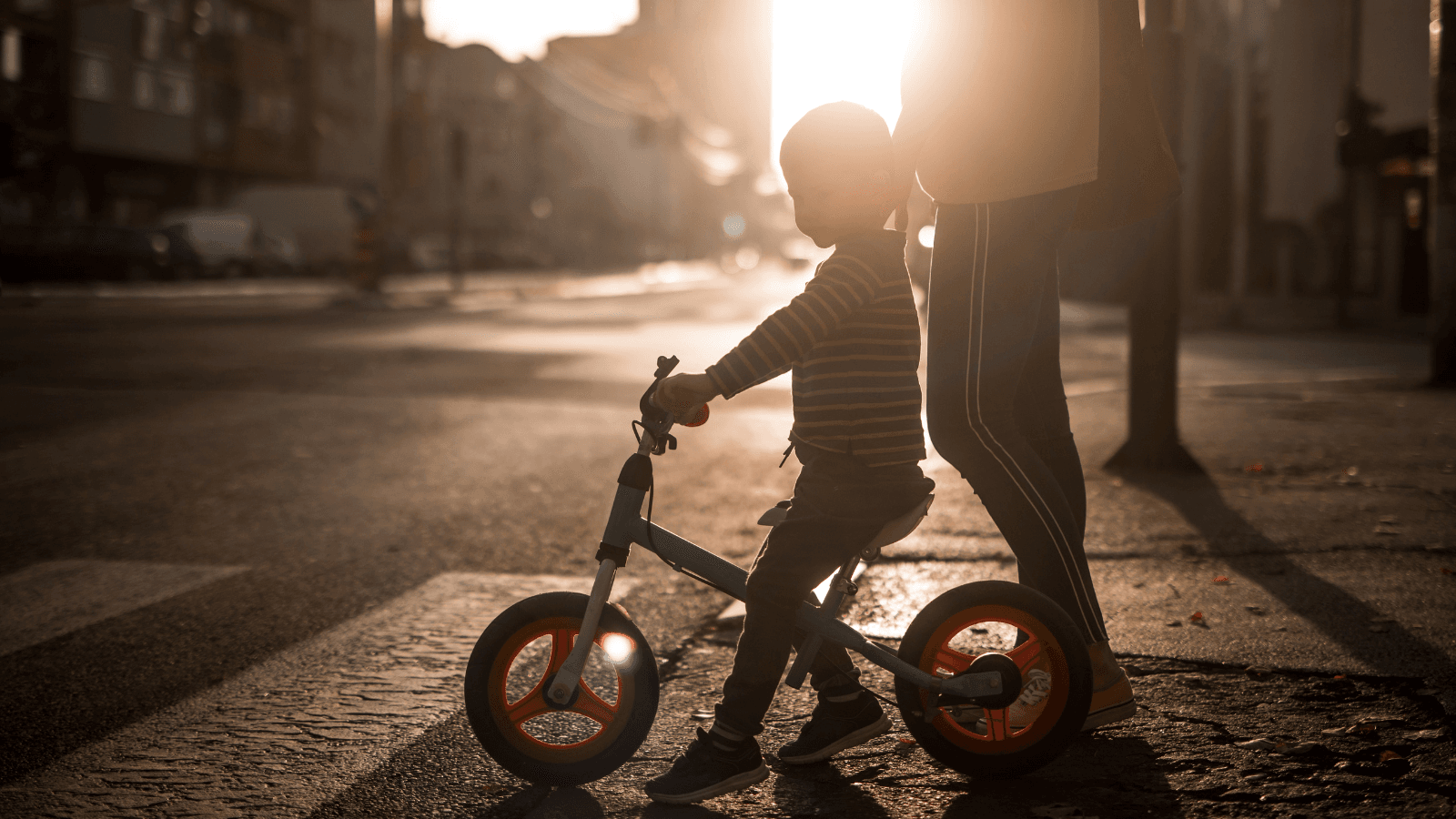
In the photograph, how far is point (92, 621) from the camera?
12.5 feet

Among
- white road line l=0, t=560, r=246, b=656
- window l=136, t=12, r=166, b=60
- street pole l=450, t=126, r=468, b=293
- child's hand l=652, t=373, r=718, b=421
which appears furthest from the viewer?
window l=136, t=12, r=166, b=60

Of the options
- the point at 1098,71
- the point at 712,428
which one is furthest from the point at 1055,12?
the point at 712,428

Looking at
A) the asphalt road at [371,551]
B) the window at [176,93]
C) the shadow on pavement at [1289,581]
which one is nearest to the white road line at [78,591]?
the asphalt road at [371,551]

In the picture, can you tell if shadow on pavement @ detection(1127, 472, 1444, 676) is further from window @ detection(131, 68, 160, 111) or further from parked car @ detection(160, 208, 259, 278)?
window @ detection(131, 68, 160, 111)

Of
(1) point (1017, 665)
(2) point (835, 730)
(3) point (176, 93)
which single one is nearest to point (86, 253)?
(3) point (176, 93)

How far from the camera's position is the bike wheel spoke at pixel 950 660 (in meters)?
2.56

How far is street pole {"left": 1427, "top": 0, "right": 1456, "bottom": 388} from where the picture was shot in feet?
29.8

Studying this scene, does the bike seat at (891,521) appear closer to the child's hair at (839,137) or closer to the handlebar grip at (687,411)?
the handlebar grip at (687,411)

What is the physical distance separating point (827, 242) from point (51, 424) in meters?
7.08

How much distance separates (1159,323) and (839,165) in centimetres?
397

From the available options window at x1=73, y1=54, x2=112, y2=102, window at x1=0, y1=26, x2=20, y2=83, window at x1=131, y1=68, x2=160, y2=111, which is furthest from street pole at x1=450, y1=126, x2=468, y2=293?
window at x1=0, y1=26, x2=20, y2=83

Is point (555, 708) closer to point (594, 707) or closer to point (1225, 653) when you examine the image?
point (594, 707)

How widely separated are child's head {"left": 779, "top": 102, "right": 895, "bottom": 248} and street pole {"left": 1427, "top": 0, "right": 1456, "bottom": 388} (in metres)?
8.24

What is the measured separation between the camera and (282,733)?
2.81 metres
